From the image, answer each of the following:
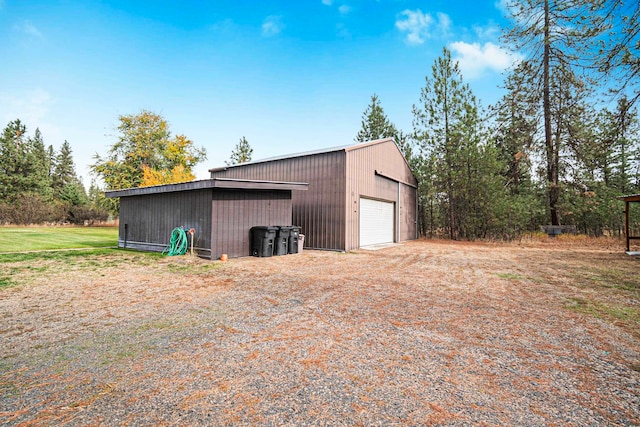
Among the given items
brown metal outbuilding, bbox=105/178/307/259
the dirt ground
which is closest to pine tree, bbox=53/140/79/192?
brown metal outbuilding, bbox=105/178/307/259

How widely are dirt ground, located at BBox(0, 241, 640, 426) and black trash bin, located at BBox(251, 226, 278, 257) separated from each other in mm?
3682

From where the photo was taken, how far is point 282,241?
9.44 m

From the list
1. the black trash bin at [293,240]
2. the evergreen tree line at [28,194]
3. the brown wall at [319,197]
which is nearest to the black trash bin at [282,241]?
the black trash bin at [293,240]

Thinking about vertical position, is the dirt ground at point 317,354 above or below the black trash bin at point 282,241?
below

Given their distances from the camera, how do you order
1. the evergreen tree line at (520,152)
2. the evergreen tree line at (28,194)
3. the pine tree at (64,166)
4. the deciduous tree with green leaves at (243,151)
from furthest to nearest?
1. the pine tree at (64,166)
2. the deciduous tree with green leaves at (243,151)
3. the evergreen tree line at (28,194)
4. the evergreen tree line at (520,152)

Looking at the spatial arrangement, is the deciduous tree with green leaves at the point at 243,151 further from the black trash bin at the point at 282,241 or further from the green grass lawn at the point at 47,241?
the black trash bin at the point at 282,241

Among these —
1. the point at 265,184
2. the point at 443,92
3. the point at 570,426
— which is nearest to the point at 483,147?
the point at 443,92

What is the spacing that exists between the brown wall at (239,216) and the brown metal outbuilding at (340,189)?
1675 mm

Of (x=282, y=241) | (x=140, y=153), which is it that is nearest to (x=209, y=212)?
(x=282, y=241)

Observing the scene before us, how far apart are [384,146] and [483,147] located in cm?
618

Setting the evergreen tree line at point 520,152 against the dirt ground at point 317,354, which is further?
the evergreen tree line at point 520,152

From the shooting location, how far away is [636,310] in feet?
12.5

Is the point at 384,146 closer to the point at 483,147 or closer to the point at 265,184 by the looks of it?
the point at 483,147

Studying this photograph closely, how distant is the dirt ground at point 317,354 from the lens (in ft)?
5.68
